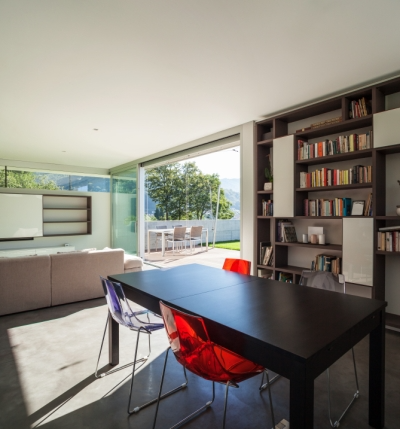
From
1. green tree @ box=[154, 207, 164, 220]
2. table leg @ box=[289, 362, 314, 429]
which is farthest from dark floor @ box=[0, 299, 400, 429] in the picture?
green tree @ box=[154, 207, 164, 220]

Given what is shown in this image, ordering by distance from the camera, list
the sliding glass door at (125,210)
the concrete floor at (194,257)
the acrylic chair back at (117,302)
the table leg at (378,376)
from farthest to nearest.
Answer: the sliding glass door at (125,210) → the concrete floor at (194,257) → the acrylic chair back at (117,302) → the table leg at (378,376)

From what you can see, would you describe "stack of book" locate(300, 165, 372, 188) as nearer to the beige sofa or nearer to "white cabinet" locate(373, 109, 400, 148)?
"white cabinet" locate(373, 109, 400, 148)

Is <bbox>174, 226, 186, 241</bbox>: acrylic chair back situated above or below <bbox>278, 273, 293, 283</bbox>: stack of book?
above

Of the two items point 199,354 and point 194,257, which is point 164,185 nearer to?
point 194,257

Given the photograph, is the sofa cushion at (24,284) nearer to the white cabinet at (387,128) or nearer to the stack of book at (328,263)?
the stack of book at (328,263)

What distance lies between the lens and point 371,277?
313 cm

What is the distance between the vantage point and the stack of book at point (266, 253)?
13.9 feet

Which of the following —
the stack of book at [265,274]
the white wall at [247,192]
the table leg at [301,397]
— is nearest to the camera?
the table leg at [301,397]

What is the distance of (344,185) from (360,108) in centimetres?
89

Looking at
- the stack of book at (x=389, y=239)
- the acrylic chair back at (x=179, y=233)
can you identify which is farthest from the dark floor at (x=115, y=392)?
the acrylic chair back at (x=179, y=233)

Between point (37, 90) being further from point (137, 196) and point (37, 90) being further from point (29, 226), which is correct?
point (29, 226)

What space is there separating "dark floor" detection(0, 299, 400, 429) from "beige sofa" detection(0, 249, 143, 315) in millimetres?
772

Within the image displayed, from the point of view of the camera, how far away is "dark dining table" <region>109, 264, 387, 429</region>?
1.14 metres

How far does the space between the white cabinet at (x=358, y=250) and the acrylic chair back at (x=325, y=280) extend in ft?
3.71
